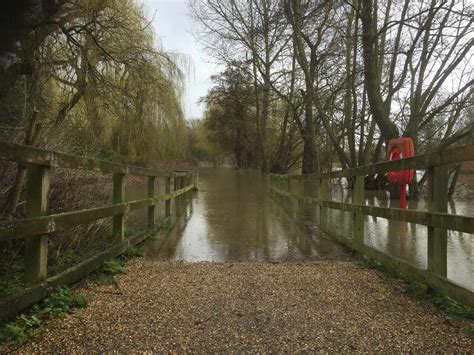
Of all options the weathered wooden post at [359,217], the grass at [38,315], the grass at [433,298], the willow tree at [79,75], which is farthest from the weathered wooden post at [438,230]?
the willow tree at [79,75]

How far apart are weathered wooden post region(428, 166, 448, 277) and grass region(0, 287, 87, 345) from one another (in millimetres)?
2828

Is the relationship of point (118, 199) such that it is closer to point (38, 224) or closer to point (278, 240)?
point (38, 224)

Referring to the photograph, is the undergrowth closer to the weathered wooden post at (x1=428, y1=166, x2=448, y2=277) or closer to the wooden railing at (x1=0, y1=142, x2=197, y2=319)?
the wooden railing at (x1=0, y1=142, x2=197, y2=319)

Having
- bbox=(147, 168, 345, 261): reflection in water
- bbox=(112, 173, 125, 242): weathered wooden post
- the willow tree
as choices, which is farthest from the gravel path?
the willow tree

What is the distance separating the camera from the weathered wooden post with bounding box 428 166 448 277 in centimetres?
375

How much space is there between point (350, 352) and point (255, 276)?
6.16 feet

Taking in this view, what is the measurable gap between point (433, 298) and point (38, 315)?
3043 mm

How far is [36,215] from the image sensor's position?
336cm

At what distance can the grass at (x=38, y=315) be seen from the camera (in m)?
2.85

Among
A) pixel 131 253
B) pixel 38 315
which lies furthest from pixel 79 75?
pixel 38 315

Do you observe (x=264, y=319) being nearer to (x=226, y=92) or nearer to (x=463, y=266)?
(x=463, y=266)

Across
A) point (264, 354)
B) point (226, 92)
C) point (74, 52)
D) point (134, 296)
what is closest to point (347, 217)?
point (74, 52)

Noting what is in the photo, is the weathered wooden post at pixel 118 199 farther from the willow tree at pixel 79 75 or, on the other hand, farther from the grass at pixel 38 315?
the grass at pixel 38 315

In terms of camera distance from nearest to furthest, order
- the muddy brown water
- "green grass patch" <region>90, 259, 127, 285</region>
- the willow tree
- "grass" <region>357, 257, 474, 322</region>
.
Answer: "grass" <region>357, 257, 474, 322</region> < "green grass patch" <region>90, 259, 127, 285</region> < the willow tree < the muddy brown water
